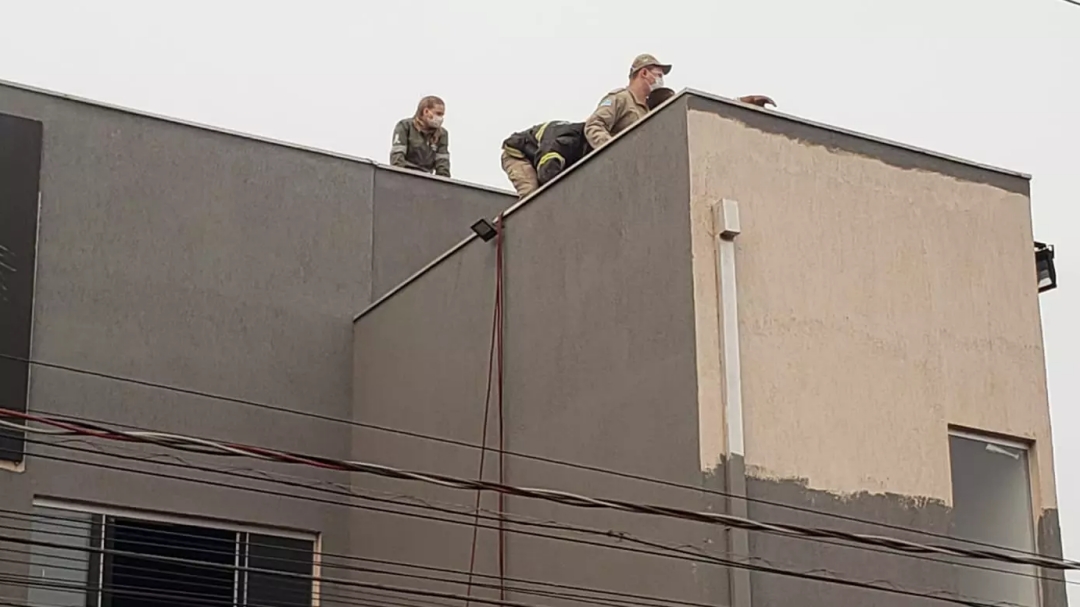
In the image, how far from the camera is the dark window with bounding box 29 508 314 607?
1338 centimetres

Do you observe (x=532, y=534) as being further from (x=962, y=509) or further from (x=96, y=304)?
(x=96, y=304)

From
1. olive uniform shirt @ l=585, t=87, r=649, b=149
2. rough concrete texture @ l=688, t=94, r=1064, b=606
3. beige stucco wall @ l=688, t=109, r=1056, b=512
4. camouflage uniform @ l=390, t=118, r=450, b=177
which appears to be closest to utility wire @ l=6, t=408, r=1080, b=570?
rough concrete texture @ l=688, t=94, r=1064, b=606

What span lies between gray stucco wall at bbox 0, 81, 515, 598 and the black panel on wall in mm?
146

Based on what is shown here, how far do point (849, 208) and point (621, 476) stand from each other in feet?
7.46

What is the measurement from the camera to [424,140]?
16.8m

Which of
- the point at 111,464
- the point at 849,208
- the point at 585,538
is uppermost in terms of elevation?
the point at 849,208

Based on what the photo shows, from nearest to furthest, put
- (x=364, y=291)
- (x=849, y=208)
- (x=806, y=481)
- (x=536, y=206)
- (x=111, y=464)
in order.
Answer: (x=806, y=481) < (x=849, y=208) < (x=536, y=206) < (x=111, y=464) < (x=364, y=291)

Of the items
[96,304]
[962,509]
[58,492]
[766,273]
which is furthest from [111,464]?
[962,509]

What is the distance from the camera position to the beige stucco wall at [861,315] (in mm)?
11062

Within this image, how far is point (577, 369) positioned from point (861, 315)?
1.86 meters

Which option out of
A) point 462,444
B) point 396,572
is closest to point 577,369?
point 462,444

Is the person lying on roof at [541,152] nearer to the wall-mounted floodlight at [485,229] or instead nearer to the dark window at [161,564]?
the wall-mounted floodlight at [485,229]

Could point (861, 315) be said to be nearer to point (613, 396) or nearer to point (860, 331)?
point (860, 331)

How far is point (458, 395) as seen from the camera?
1330cm
